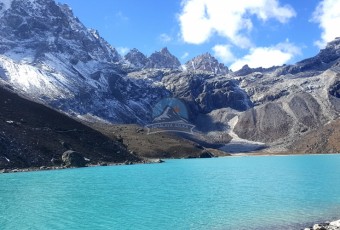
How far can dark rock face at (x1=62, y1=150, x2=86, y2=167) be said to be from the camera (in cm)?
11855

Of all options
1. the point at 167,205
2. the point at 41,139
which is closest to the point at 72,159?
the point at 41,139

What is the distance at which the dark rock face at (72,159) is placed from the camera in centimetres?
11855

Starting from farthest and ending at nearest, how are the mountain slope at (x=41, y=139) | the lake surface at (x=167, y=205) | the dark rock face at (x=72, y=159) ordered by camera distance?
the dark rock face at (x=72, y=159) < the mountain slope at (x=41, y=139) < the lake surface at (x=167, y=205)

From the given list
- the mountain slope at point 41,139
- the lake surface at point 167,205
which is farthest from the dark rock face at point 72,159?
the lake surface at point 167,205

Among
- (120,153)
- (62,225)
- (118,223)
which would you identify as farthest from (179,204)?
(120,153)

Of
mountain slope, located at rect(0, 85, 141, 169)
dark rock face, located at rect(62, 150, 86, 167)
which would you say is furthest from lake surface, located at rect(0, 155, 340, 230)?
dark rock face, located at rect(62, 150, 86, 167)

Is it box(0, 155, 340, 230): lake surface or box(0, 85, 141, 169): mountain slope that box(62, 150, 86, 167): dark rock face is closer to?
box(0, 85, 141, 169): mountain slope

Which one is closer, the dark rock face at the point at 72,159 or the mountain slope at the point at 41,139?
the mountain slope at the point at 41,139

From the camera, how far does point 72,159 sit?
11962 cm

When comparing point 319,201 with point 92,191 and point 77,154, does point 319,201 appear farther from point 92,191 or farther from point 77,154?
point 77,154

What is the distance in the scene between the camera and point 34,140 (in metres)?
119

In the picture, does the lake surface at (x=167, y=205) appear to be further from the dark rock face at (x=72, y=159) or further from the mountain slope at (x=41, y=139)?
the dark rock face at (x=72, y=159)

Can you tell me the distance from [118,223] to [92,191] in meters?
25.0

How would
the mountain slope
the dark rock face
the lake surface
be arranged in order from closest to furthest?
1. the lake surface
2. the mountain slope
3. the dark rock face
